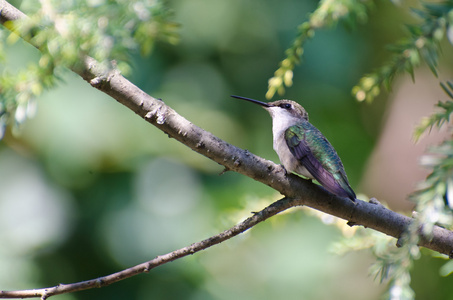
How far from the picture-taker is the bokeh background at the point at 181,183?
3.30 meters

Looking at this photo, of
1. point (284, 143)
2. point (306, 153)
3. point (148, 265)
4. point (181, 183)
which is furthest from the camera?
point (181, 183)

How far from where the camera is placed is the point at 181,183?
11.8 feet

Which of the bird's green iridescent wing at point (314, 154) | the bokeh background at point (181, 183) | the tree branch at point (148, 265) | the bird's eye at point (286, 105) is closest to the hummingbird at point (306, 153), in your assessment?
the bird's green iridescent wing at point (314, 154)

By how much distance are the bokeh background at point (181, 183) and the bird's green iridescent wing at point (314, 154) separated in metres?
0.79

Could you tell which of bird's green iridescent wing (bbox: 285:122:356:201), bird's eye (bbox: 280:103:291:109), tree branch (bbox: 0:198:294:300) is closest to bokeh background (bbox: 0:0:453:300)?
bird's eye (bbox: 280:103:291:109)

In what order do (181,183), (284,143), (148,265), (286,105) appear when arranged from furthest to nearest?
(181,183), (286,105), (284,143), (148,265)

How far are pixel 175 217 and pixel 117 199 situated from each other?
447 mm

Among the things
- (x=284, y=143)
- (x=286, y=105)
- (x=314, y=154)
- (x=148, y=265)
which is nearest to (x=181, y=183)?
(x=286, y=105)

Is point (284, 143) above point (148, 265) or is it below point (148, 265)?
above

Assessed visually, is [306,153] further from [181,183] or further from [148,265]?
[181,183]

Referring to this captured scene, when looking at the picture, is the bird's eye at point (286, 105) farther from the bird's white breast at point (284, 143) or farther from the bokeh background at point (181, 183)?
the bokeh background at point (181, 183)

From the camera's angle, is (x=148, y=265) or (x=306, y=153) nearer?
(x=148, y=265)

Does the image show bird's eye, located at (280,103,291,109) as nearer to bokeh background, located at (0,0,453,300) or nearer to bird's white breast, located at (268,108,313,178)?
bird's white breast, located at (268,108,313,178)

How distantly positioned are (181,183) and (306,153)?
5.18ft
